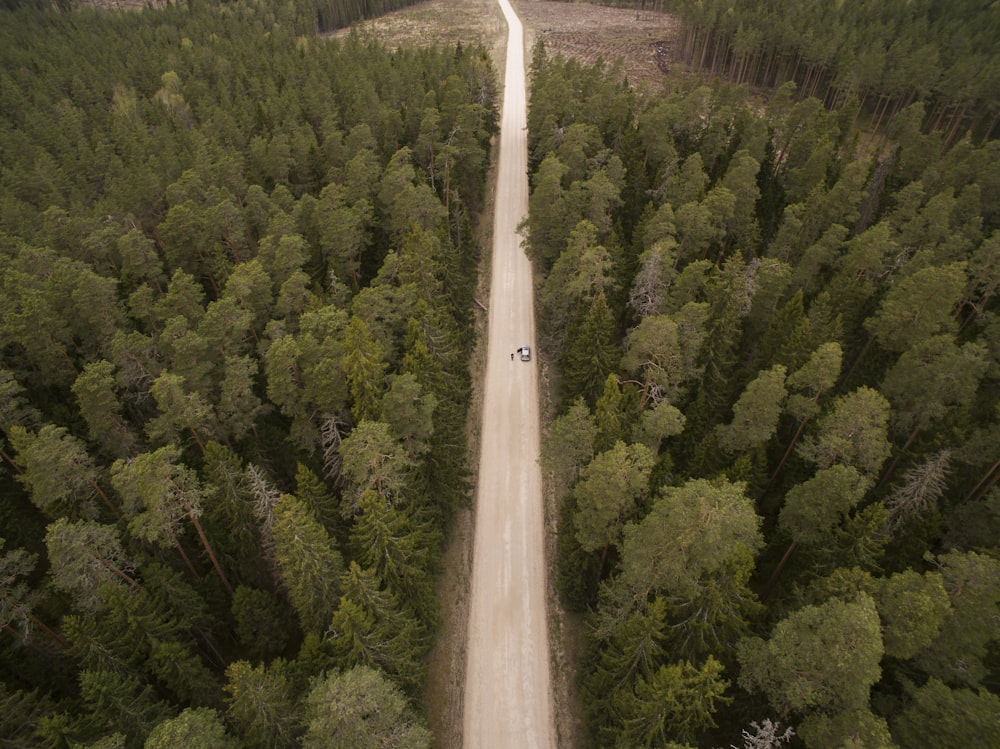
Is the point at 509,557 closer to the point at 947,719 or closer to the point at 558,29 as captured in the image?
the point at 947,719

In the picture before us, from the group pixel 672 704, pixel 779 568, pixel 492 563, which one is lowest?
pixel 492 563

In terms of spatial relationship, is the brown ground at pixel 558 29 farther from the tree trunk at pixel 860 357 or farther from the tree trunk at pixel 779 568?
the tree trunk at pixel 779 568

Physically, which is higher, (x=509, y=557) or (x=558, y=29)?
(x=558, y=29)

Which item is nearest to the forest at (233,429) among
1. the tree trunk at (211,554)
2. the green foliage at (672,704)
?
the tree trunk at (211,554)

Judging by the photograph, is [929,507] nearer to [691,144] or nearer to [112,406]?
[112,406]

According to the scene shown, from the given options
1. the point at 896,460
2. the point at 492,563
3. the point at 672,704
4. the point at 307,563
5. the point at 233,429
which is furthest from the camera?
the point at 492,563

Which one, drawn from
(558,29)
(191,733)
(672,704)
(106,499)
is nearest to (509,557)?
(672,704)

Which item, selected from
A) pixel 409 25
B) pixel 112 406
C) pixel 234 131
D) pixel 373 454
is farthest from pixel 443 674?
pixel 409 25

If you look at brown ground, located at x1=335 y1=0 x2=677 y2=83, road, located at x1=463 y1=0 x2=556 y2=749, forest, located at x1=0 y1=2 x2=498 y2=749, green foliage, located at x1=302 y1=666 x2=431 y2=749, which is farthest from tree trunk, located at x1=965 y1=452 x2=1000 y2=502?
brown ground, located at x1=335 y1=0 x2=677 y2=83
